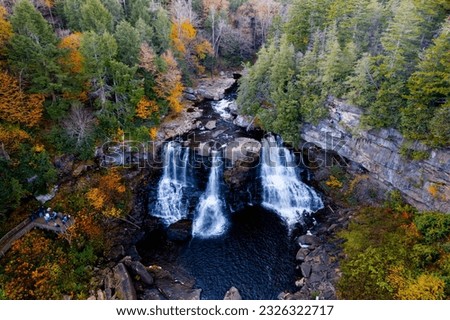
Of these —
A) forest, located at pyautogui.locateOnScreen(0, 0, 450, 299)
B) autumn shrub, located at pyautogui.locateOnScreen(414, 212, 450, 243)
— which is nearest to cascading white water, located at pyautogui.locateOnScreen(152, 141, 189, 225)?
forest, located at pyautogui.locateOnScreen(0, 0, 450, 299)

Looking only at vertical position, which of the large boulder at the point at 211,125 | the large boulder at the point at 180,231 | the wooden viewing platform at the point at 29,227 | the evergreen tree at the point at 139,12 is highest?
the evergreen tree at the point at 139,12

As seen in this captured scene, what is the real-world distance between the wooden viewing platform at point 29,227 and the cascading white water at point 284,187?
21.5m

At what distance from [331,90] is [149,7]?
112ft

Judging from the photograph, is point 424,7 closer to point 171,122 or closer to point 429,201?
point 429,201

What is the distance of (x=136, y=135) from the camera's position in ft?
117

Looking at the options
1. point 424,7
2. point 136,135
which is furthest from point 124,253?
point 424,7

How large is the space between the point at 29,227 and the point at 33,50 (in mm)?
17148

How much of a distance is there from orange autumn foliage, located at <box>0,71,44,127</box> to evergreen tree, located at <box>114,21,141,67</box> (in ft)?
35.3

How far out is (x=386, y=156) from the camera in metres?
30.5

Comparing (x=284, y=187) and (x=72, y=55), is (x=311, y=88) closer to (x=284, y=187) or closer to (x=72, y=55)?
(x=284, y=187)

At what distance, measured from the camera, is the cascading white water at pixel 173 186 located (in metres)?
34.6

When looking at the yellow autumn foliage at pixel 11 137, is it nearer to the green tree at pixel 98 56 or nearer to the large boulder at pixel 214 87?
the green tree at pixel 98 56

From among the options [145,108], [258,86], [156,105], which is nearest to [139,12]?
[156,105]

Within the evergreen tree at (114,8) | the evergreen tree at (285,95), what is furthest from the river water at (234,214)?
the evergreen tree at (114,8)
